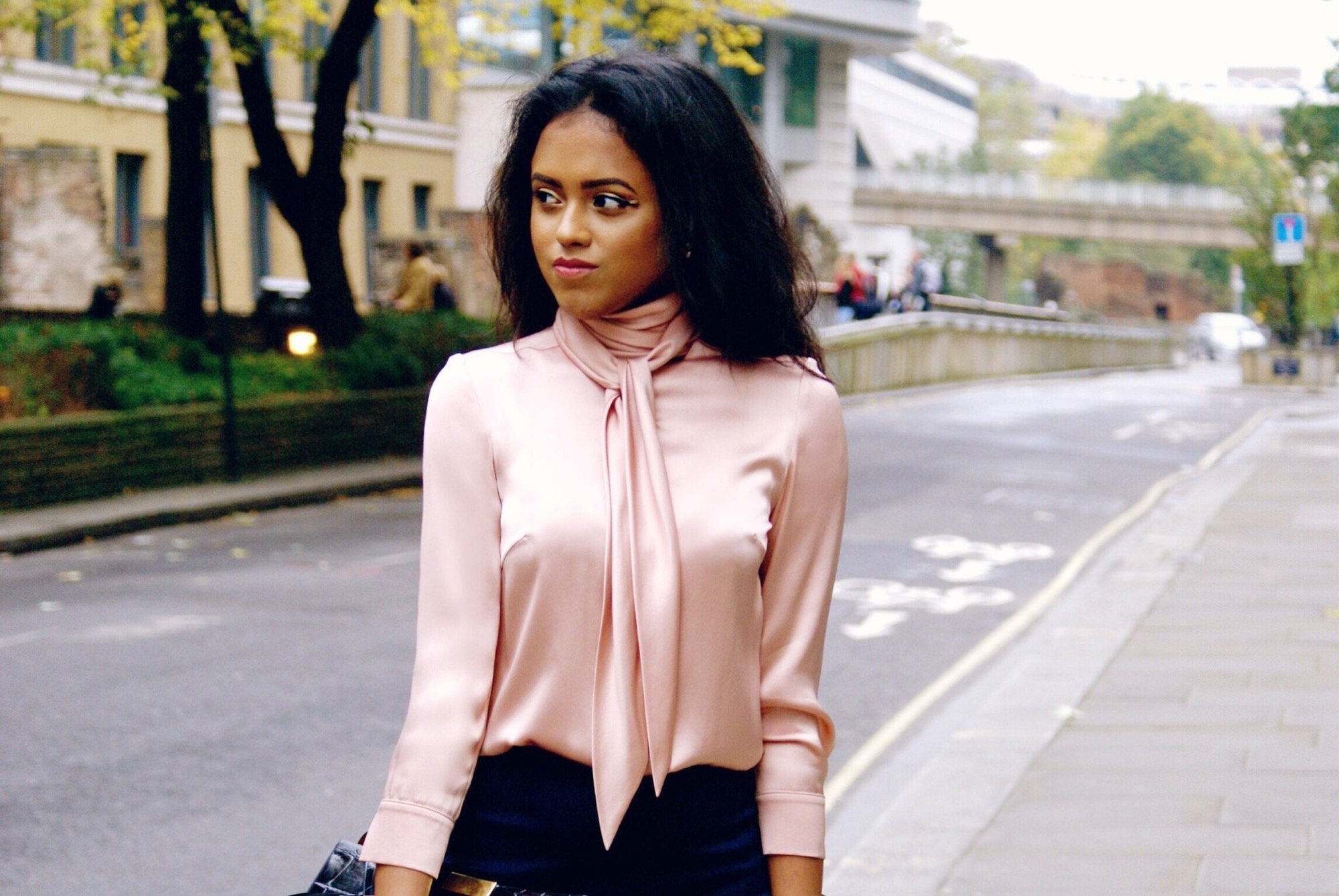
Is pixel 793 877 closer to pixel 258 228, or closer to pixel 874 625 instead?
pixel 874 625

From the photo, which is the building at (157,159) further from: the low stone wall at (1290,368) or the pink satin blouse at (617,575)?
the low stone wall at (1290,368)

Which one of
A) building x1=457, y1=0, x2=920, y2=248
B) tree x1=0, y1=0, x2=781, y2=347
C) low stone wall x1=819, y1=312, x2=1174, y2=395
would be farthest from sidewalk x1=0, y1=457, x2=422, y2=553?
building x1=457, y1=0, x2=920, y2=248

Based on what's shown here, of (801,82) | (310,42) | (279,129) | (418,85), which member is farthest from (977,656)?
(801,82)

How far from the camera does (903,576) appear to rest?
12.0 metres

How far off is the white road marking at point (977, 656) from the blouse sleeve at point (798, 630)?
2.42 meters

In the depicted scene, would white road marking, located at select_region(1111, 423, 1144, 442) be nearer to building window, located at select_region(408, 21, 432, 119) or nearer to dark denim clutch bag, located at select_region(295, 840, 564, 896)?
dark denim clutch bag, located at select_region(295, 840, 564, 896)

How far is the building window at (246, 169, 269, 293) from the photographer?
39.0 metres

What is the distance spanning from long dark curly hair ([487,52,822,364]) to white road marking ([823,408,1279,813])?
2.55 m

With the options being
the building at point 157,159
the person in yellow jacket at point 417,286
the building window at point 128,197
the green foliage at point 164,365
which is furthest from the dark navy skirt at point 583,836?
the building window at point 128,197

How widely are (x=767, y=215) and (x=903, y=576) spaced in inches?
382

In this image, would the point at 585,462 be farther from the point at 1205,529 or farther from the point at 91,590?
the point at 1205,529

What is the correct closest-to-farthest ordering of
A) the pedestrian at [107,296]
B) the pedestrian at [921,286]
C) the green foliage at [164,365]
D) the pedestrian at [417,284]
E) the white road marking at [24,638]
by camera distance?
the white road marking at [24,638] < the green foliage at [164,365] < the pedestrian at [107,296] < the pedestrian at [417,284] < the pedestrian at [921,286]

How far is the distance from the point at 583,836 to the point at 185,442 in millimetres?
14585

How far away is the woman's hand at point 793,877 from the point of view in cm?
233
